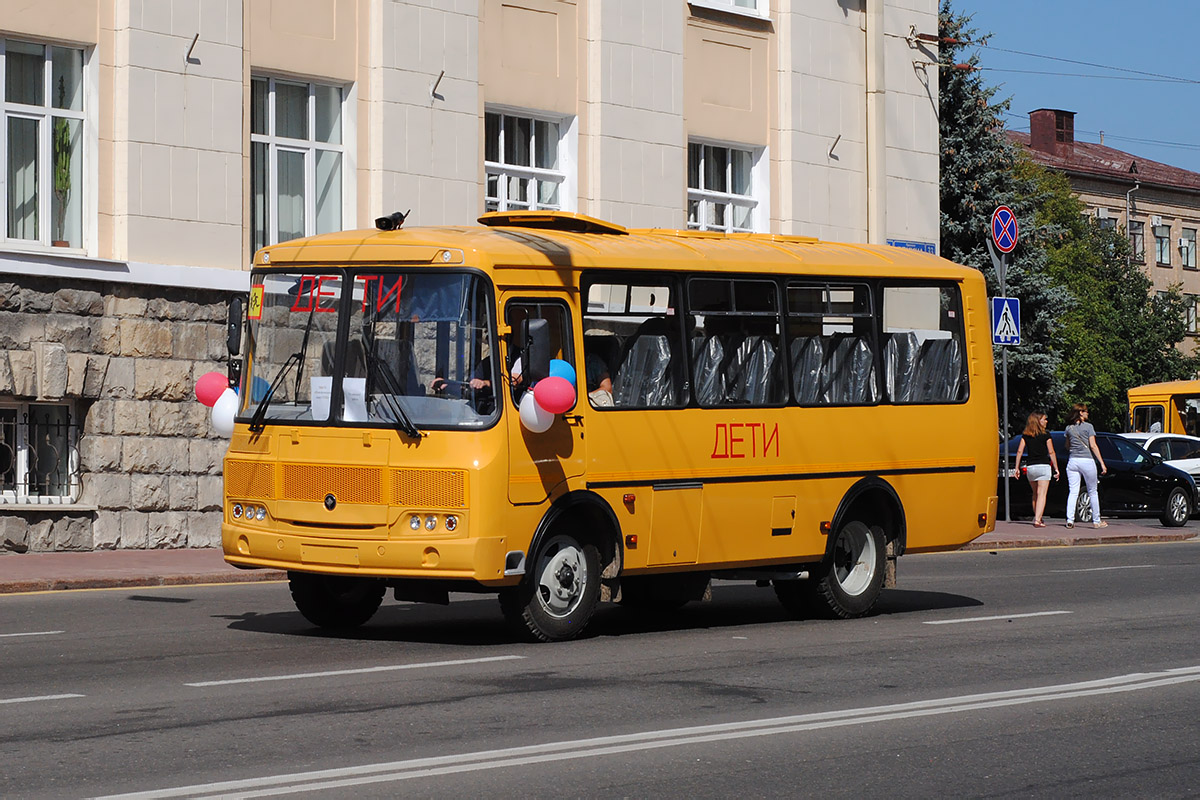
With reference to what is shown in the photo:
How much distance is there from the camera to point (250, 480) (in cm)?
1234

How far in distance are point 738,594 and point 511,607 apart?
5091mm

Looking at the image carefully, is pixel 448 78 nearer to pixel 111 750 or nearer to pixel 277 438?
pixel 277 438

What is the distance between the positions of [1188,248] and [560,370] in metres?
75.2

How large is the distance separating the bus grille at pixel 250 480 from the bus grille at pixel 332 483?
0.43 ft

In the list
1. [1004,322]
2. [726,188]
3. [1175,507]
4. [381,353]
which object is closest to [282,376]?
[381,353]

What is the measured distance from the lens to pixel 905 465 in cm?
1474

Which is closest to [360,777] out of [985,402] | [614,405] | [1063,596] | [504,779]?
[504,779]

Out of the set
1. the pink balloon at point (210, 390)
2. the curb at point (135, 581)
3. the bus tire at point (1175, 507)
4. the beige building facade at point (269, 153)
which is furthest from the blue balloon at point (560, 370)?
the bus tire at point (1175, 507)

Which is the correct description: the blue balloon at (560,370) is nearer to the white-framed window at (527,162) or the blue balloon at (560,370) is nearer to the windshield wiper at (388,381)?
the windshield wiper at (388,381)

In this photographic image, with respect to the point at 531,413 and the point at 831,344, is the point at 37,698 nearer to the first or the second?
the point at 531,413

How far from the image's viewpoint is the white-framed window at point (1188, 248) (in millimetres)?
81875

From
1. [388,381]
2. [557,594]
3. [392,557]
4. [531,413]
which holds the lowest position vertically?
[557,594]

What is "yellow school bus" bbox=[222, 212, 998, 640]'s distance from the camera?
11.8m

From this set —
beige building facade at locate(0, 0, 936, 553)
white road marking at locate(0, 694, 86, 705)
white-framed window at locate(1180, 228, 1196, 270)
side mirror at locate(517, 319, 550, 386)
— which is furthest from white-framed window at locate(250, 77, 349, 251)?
white-framed window at locate(1180, 228, 1196, 270)
